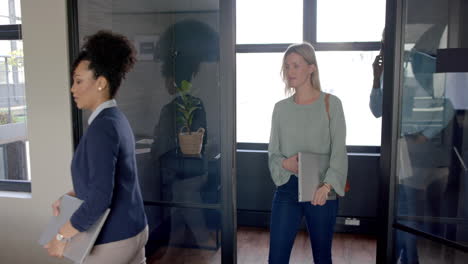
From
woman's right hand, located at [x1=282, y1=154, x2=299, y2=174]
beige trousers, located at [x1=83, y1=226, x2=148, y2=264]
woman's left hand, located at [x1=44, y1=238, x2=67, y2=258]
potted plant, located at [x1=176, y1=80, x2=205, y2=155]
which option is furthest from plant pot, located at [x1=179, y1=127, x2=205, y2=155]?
woman's left hand, located at [x1=44, y1=238, x2=67, y2=258]

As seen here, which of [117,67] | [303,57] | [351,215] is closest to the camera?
[117,67]

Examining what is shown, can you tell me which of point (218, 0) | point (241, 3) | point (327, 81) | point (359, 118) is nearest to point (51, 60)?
point (218, 0)

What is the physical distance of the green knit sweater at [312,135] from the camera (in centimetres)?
215

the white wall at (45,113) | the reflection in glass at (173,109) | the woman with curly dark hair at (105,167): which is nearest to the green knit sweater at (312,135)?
the reflection in glass at (173,109)

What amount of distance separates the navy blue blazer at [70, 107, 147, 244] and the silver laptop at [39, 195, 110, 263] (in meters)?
0.02

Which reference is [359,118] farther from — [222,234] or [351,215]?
[222,234]

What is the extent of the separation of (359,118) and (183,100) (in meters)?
2.07

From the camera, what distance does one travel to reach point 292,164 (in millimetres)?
2162

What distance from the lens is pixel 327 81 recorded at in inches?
160

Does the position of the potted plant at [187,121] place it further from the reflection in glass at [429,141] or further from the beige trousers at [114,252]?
the reflection in glass at [429,141]

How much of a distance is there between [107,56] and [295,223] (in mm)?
1204

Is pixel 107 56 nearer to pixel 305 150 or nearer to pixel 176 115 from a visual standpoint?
pixel 176 115

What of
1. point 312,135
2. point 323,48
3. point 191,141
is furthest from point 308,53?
→ point 323,48

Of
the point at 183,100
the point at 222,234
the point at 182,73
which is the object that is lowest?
the point at 222,234
